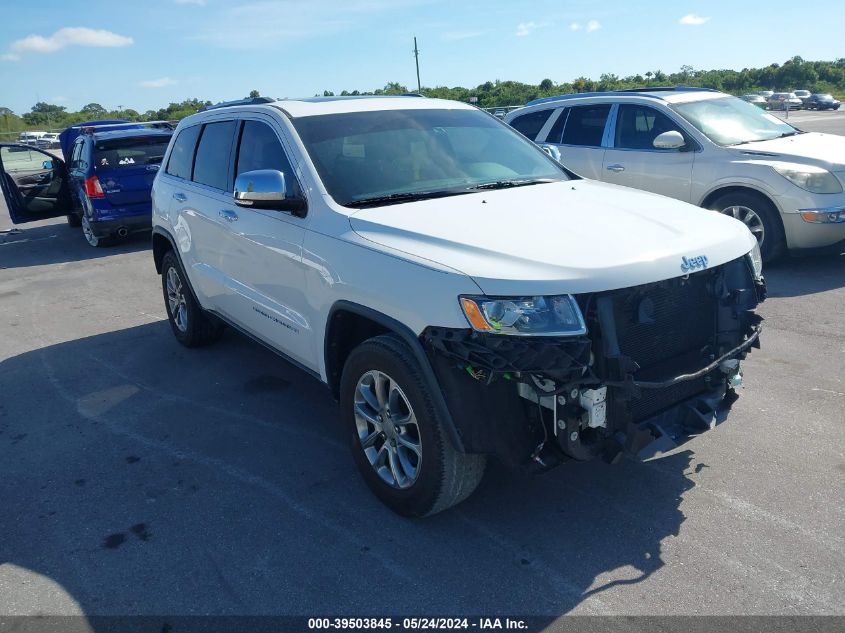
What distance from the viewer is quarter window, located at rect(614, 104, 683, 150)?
819 centimetres

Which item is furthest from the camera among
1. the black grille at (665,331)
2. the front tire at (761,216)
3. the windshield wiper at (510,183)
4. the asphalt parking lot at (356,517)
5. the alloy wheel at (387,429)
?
the front tire at (761,216)

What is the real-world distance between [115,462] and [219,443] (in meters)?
0.59

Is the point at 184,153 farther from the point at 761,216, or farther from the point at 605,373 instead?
the point at 761,216

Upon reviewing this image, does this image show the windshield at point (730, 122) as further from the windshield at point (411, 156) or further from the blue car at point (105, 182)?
the blue car at point (105, 182)

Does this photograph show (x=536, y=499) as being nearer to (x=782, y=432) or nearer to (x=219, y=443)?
(x=782, y=432)

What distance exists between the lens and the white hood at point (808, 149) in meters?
7.25

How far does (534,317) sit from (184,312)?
4116mm

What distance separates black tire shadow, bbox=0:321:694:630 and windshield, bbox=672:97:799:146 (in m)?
5.32

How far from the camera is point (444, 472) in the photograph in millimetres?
3146

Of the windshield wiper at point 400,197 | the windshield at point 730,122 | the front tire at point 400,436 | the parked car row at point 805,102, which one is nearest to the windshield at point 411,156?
the windshield wiper at point 400,197

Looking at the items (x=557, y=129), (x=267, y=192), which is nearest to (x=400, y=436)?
(x=267, y=192)

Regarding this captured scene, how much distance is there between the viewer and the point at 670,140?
7594mm

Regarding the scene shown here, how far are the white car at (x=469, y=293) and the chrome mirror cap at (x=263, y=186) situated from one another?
1 cm

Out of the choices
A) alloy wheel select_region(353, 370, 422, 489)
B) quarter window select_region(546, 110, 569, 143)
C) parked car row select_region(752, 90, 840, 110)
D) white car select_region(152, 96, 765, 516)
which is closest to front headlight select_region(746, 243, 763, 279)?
white car select_region(152, 96, 765, 516)
